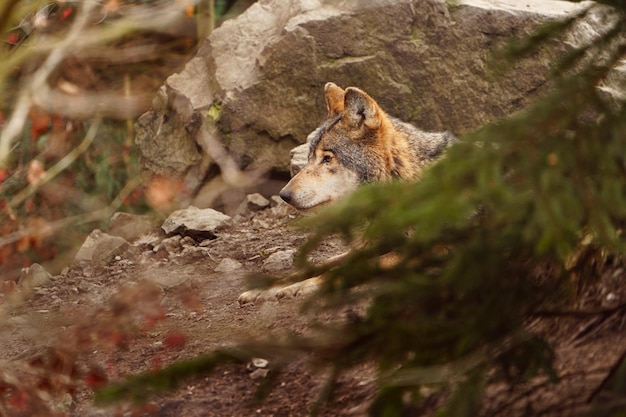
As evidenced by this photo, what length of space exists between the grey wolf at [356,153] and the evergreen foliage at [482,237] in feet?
9.71

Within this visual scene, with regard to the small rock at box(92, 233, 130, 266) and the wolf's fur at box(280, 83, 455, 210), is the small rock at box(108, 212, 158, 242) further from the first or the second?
the wolf's fur at box(280, 83, 455, 210)

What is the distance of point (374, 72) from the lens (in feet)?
24.3

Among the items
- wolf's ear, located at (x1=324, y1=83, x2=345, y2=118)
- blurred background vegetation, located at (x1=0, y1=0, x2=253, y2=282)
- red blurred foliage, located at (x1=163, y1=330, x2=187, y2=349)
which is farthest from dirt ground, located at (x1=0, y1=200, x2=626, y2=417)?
wolf's ear, located at (x1=324, y1=83, x2=345, y2=118)

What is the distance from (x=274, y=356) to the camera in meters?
2.91

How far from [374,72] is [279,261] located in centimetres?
211

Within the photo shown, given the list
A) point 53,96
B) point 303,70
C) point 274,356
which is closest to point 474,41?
point 303,70

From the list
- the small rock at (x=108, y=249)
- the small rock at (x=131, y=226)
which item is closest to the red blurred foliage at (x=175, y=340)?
the small rock at (x=108, y=249)

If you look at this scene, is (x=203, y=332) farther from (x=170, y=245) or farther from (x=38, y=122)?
(x=38, y=122)

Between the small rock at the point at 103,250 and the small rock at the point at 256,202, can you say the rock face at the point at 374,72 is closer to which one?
the small rock at the point at 256,202

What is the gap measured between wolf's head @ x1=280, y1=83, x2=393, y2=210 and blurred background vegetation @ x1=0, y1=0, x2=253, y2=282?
1.19 metres

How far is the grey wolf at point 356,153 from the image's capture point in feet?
19.2

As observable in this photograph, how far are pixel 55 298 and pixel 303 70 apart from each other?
2.71m

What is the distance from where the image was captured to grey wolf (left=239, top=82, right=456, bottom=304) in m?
5.86

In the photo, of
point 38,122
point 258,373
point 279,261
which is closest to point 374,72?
point 279,261
